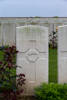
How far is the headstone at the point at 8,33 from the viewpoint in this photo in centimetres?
1371

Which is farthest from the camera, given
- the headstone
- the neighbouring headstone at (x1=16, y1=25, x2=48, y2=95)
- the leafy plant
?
the headstone

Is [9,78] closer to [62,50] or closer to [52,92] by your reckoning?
[52,92]

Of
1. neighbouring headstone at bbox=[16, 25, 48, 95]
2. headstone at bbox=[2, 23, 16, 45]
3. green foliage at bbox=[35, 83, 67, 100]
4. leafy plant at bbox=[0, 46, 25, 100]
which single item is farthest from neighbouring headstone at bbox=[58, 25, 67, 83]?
headstone at bbox=[2, 23, 16, 45]

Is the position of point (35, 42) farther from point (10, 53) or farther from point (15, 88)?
point (15, 88)

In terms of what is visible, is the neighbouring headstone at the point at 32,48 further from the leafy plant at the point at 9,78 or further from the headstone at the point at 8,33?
the headstone at the point at 8,33

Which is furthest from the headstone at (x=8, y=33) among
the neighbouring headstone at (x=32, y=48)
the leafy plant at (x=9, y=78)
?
the leafy plant at (x=9, y=78)

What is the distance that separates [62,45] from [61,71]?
54 cm

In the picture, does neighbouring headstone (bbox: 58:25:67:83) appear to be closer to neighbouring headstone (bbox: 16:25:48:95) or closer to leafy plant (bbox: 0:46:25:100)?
neighbouring headstone (bbox: 16:25:48:95)

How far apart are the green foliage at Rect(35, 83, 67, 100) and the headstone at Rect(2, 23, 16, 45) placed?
8.83m

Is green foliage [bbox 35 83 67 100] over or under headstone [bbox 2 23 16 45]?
under

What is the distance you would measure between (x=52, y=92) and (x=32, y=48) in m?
1.00

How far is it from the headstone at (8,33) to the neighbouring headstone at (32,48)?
8.46m

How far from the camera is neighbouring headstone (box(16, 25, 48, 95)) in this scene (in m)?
5.14

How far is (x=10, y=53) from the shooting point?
472 cm
